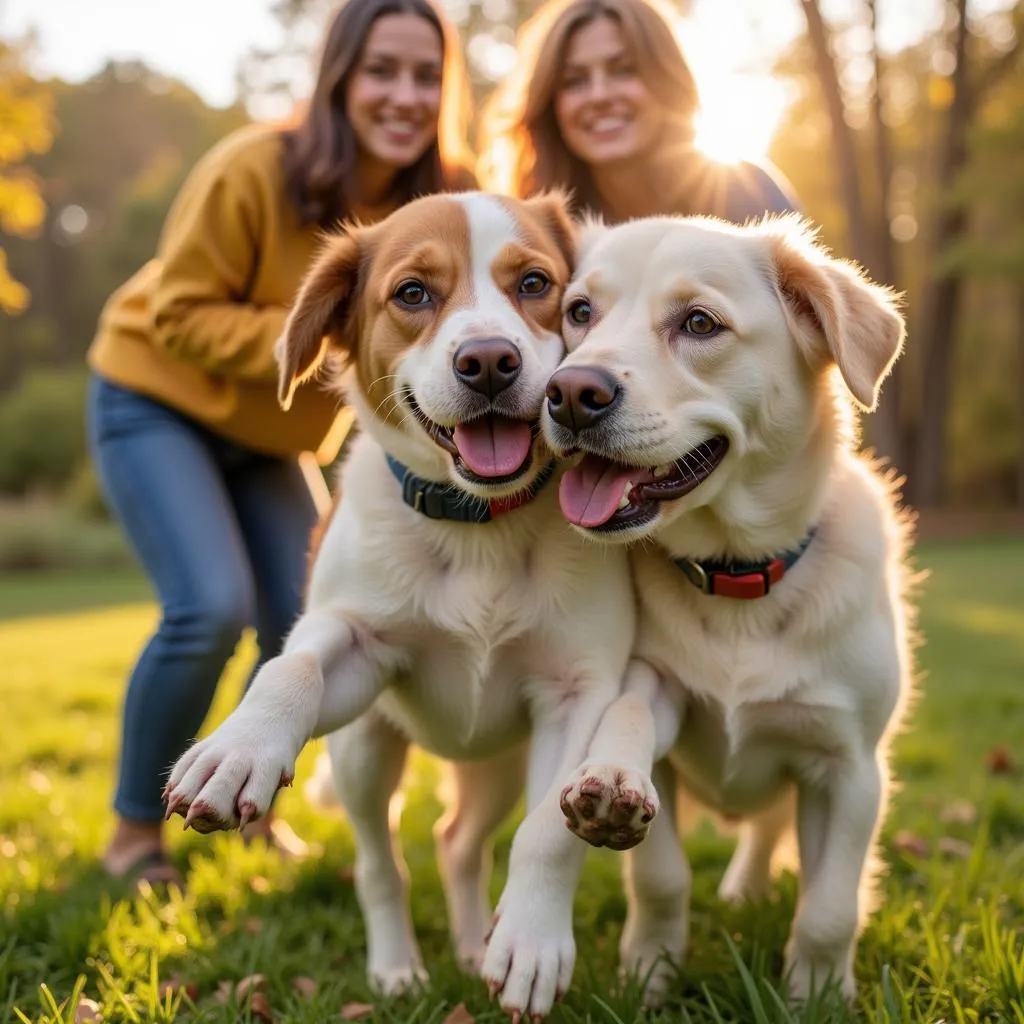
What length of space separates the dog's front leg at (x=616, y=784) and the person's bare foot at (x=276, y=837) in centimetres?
204

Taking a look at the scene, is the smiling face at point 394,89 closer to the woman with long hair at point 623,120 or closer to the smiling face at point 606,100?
the woman with long hair at point 623,120

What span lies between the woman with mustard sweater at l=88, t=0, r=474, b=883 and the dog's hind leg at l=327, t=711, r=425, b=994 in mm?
880

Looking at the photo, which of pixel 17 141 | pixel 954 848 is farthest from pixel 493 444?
pixel 17 141

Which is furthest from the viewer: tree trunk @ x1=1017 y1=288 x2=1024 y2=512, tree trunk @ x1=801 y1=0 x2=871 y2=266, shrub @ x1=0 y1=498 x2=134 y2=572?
tree trunk @ x1=1017 y1=288 x2=1024 y2=512

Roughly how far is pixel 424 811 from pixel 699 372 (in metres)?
2.78

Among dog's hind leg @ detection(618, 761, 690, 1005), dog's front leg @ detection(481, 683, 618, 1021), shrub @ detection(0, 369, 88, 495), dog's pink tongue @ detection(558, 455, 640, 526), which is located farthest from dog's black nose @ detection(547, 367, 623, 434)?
shrub @ detection(0, 369, 88, 495)

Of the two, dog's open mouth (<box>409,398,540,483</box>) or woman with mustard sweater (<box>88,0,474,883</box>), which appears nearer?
dog's open mouth (<box>409,398,540,483</box>)

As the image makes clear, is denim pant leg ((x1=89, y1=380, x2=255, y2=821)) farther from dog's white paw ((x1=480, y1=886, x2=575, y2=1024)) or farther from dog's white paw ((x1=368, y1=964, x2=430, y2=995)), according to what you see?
dog's white paw ((x1=480, y1=886, x2=575, y2=1024))

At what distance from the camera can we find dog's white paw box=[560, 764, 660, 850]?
2.14 metres

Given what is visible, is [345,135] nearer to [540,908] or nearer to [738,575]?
[738,575]

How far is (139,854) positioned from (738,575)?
2323mm

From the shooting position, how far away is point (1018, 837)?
13.1 ft

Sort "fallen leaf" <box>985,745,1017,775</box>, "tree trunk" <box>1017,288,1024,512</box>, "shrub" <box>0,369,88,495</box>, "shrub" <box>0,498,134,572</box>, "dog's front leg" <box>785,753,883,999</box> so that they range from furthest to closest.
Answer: "shrub" <box>0,369,88,495</box>
"tree trunk" <box>1017,288,1024,512</box>
"shrub" <box>0,498,134,572</box>
"fallen leaf" <box>985,745,1017,775</box>
"dog's front leg" <box>785,753,883,999</box>

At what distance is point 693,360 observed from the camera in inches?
102
